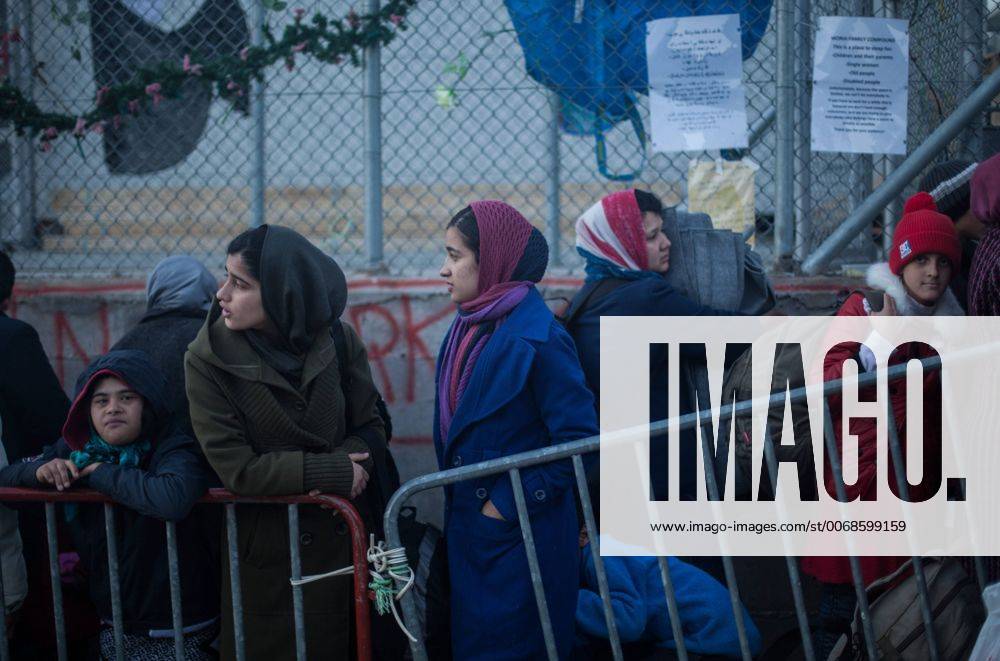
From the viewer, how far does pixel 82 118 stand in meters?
5.26

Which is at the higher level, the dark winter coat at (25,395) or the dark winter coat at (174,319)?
the dark winter coat at (174,319)

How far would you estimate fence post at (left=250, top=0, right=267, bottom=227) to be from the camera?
5141mm

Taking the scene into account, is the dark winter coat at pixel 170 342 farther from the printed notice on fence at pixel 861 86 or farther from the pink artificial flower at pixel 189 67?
the printed notice on fence at pixel 861 86

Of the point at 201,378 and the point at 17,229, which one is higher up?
the point at 17,229

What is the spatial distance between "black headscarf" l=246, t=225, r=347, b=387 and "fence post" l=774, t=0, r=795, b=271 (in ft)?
8.36

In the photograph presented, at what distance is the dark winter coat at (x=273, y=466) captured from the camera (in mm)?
3047

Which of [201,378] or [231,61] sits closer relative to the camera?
[201,378]

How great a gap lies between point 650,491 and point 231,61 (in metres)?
3.38

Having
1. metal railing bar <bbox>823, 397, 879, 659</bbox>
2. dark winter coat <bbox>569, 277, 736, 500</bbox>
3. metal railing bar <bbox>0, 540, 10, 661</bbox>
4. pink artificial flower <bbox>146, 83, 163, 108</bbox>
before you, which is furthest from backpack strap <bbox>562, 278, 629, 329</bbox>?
pink artificial flower <bbox>146, 83, 163, 108</bbox>

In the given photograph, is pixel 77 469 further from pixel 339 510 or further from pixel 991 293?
pixel 991 293

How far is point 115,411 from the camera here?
10.6ft

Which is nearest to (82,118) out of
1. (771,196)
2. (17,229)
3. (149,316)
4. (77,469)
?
(17,229)

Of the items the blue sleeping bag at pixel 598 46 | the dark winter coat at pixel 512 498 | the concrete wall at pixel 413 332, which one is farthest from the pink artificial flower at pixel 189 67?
the dark winter coat at pixel 512 498

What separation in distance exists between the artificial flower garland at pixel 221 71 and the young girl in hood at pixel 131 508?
2302mm
